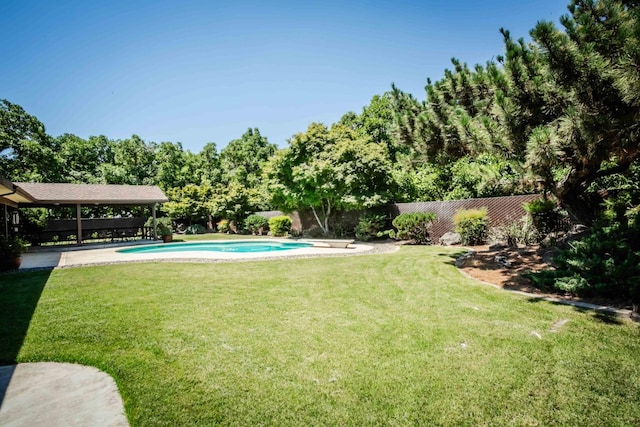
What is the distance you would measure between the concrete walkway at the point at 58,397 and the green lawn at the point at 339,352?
0.41ft

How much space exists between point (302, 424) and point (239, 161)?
39111mm

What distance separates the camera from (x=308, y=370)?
289 cm

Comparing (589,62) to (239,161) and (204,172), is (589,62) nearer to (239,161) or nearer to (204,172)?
(204,172)

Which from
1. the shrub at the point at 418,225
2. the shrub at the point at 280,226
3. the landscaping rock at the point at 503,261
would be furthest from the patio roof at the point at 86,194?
the landscaping rock at the point at 503,261

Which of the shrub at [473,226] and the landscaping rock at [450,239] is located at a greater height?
the shrub at [473,226]

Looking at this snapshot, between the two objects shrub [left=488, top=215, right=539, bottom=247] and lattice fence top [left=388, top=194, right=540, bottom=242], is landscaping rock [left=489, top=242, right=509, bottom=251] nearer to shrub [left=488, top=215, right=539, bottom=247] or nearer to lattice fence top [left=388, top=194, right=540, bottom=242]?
shrub [left=488, top=215, right=539, bottom=247]

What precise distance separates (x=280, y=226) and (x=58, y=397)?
1854 cm

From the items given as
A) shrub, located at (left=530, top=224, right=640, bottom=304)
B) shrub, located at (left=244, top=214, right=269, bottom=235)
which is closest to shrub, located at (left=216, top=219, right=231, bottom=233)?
shrub, located at (left=244, top=214, right=269, bottom=235)

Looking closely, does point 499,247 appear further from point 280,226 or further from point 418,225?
point 280,226

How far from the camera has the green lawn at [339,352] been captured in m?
2.30

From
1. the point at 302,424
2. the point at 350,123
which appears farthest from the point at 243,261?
the point at 350,123

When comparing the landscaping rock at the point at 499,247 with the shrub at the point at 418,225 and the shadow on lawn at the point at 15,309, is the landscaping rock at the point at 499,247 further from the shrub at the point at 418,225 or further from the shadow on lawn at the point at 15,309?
the shadow on lawn at the point at 15,309

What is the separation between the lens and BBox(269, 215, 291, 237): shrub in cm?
2103

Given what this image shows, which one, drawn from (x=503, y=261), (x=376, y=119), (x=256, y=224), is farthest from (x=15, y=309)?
(x=376, y=119)
